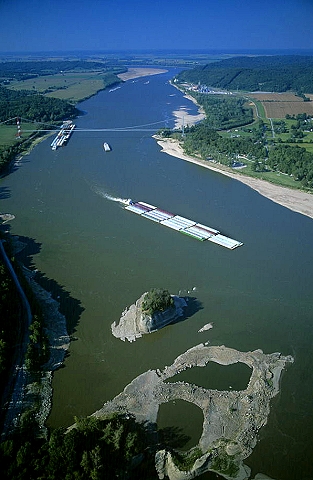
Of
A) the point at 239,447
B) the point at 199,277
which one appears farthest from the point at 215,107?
the point at 239,447

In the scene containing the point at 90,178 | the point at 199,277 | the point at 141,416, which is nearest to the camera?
the point at 141,416

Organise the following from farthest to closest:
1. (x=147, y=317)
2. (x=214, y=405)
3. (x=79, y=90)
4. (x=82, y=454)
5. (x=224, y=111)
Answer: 1. (x=79, y=90)
2. (x=224, y=111)
3. (x=147, y=317)
4. (x=214, y=405)
5. (x=82, y=454)

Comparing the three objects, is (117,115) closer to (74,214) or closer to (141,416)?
(74,214)

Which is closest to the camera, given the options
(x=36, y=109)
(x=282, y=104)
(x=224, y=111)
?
(x=36, y=109)

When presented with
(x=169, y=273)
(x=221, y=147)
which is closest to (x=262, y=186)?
(x=221, y=147)

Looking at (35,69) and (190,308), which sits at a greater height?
(35,69)

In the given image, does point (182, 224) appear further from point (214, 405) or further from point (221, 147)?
point (221, 147)

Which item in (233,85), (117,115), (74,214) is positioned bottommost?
(74,214)

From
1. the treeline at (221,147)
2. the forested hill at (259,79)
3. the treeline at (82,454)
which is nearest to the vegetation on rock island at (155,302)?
the treeline at (82,454)
